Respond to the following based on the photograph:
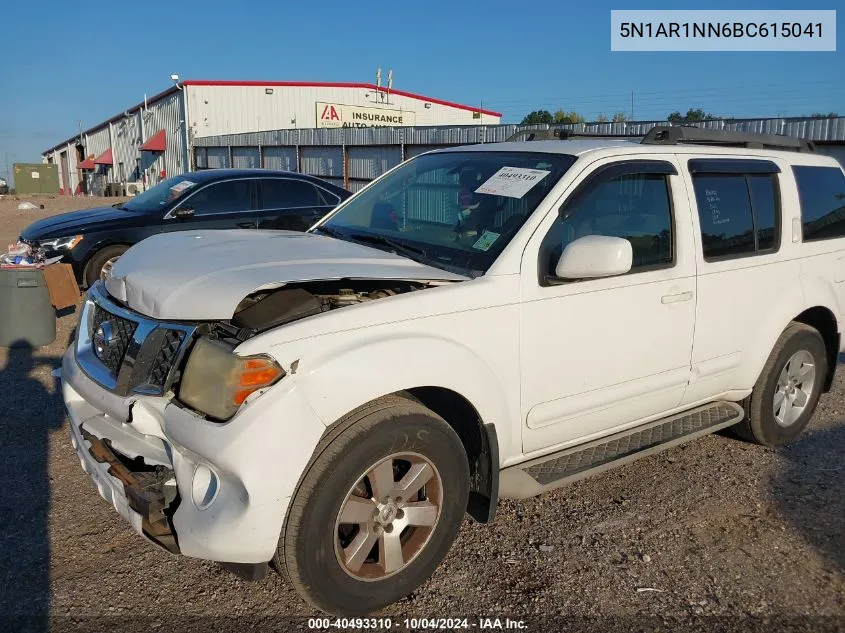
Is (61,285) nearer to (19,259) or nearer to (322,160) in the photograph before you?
(19,259)

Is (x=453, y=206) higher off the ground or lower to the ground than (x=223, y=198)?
lower

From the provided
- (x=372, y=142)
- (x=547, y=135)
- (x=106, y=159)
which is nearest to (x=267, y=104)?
(x=372, y=142)

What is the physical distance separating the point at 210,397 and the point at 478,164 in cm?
209

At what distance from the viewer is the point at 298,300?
2.82m

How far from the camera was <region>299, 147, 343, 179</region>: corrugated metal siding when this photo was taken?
20.6 metres

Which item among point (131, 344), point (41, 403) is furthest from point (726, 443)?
point (41, 403)

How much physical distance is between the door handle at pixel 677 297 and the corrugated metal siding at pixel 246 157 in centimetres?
2386

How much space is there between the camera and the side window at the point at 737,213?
391cm

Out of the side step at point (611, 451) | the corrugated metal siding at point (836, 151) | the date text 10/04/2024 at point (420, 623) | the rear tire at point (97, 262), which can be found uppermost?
the corrugated metal siding at point (836, 151)

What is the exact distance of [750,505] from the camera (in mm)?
3922

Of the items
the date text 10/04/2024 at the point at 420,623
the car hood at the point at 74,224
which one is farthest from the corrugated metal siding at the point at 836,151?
the date text 10/04/2024 at the point at 420,623

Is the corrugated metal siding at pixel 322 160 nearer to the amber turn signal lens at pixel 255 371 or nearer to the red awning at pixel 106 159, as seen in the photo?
the amber turn signal lens at pixel 255 371

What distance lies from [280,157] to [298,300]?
2256 centimetres

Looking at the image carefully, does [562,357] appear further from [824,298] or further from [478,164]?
[824,298]
